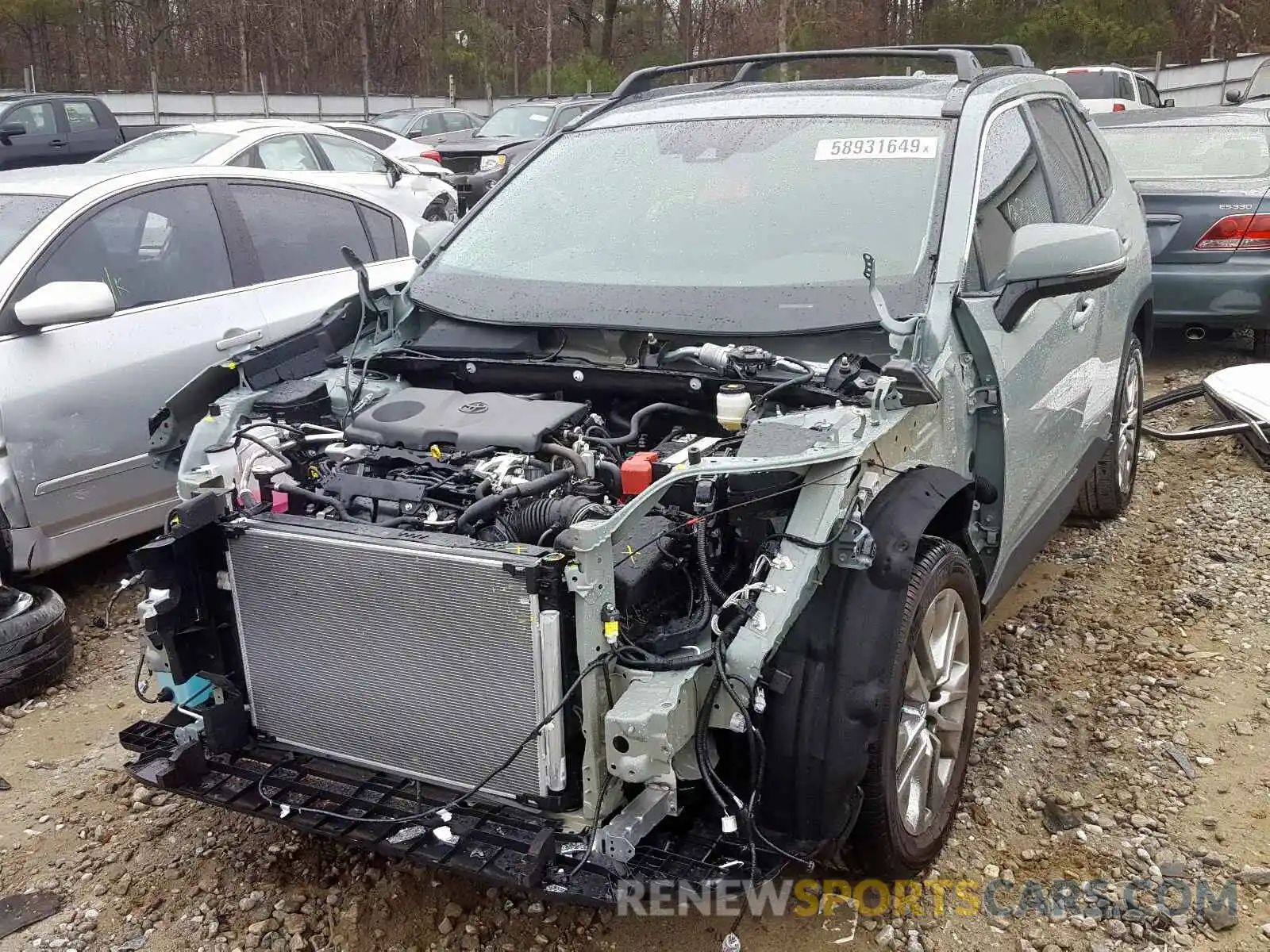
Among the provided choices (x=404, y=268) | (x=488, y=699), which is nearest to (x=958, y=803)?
(x=488, y=699)

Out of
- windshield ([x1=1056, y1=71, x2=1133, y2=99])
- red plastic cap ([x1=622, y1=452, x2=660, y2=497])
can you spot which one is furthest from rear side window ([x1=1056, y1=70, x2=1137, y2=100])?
red plastic cap ([x1=622, y1=452, x2=660, y2=497])

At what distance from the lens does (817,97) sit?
12.6 ft

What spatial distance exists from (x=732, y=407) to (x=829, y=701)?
0.81 metres

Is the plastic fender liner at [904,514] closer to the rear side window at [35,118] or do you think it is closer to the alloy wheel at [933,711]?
the alloy wheel at [933,711]

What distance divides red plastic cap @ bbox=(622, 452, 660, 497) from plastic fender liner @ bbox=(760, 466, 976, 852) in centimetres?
48

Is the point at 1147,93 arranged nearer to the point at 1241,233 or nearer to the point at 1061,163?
the point at 1241,233

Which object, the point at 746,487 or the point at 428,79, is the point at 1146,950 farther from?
the point at 428,79

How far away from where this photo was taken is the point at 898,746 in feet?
8.55

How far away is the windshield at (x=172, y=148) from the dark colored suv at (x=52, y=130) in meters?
7.22

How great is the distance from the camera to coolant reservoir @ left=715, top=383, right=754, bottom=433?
9.30ft

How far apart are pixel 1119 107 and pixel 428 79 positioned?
29314mm

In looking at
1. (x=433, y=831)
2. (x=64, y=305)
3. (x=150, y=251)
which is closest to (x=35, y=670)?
(x=64, y=305)

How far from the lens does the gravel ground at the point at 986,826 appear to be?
8.98ft

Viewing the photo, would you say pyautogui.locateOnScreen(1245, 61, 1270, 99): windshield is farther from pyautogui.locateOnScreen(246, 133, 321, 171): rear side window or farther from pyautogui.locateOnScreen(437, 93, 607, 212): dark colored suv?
pyautogui.locateOnScreen(246, 133, 321, 171): rear side window
